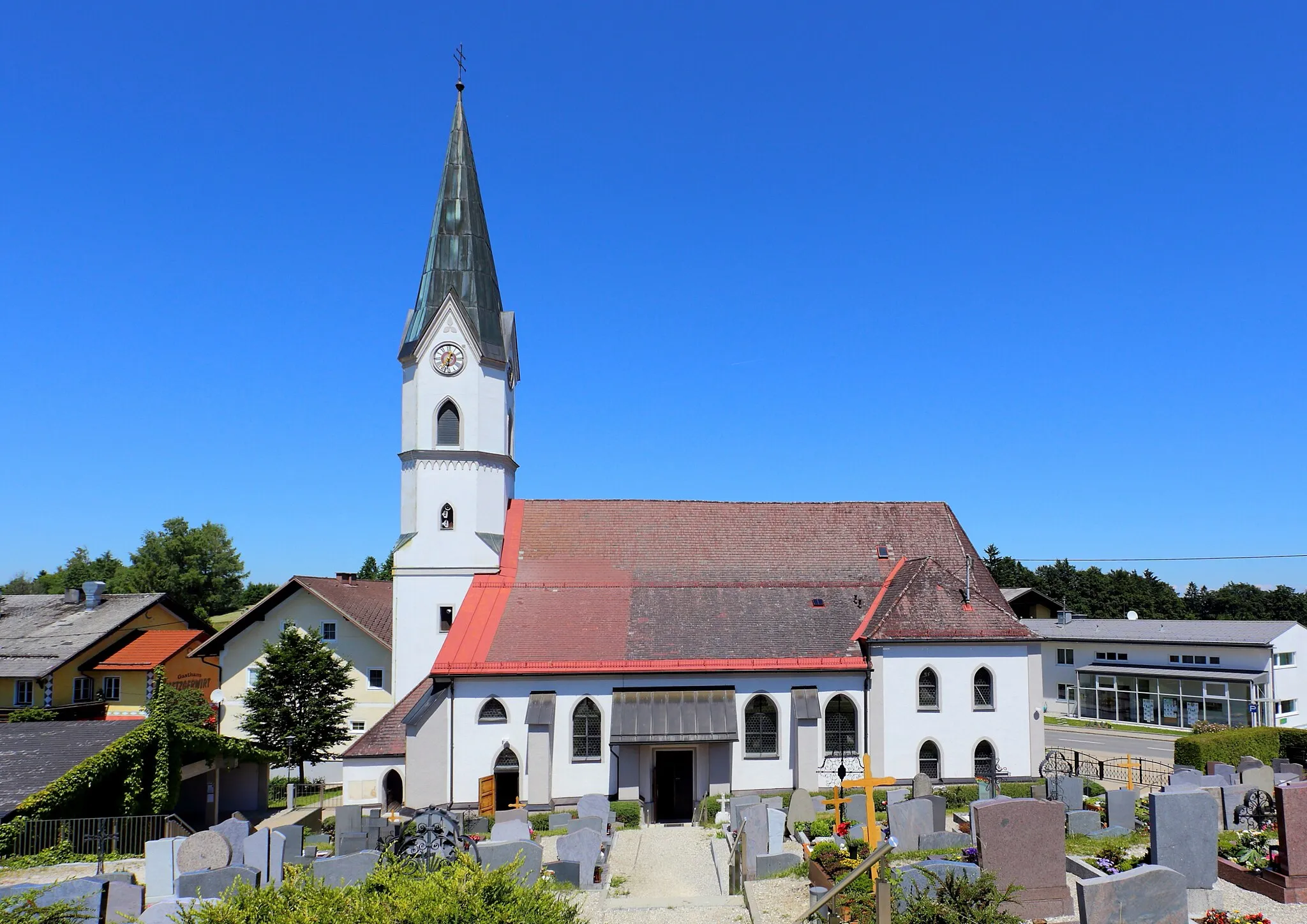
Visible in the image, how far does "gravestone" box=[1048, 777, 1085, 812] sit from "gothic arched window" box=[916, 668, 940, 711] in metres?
4.85

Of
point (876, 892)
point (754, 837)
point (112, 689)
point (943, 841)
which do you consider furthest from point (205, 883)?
point (112, 689)

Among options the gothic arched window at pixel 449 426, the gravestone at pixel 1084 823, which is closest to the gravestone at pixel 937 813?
the gravestone at pixel 1084 823

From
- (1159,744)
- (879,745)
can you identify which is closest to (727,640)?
(879,745)

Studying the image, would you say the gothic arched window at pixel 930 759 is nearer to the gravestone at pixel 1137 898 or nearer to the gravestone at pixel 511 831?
the gravestone at pixel 511 831

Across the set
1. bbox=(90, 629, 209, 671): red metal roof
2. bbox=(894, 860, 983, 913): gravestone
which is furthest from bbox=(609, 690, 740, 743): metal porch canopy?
bbox=(90, 629, 209, 671): red metal roof

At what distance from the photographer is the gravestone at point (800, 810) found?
23.5 m

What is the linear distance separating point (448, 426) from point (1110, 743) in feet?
108

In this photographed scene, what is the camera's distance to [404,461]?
31.4m

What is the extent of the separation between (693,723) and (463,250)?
1806 cm

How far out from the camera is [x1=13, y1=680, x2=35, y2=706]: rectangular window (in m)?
39.6

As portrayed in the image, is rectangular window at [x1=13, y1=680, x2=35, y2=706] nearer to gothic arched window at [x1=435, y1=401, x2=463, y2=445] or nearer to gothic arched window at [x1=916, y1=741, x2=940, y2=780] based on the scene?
gothic arched window at [x1=435, y1=401, x2=463, y2=445]

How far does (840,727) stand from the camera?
2875 cm

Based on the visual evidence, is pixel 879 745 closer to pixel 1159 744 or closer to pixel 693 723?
pixel 693 723

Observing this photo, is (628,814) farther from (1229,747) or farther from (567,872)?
(1229,747)
